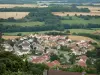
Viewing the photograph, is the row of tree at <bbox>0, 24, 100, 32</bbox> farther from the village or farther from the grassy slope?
the village

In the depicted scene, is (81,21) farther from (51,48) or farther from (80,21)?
(51,48)

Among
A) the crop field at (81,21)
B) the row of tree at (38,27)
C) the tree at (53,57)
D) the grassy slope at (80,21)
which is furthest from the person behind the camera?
the grassy slope at (80,21)

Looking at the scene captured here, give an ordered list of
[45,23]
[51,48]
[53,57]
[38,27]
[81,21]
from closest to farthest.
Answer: [53,57] < [51,48] < [38,27] < [45,23] < [81,21]

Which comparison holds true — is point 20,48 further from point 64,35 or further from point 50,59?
point 64,35

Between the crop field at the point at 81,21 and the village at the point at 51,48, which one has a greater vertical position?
the village at the point at 51,48

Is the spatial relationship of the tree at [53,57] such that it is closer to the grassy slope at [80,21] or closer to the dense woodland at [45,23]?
the dense woodland at [45,23]

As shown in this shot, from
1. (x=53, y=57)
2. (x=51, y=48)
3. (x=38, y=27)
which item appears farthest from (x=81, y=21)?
(x=53, y=57)

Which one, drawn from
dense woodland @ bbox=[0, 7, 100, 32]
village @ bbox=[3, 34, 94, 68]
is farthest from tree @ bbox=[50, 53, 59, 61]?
dense woodland @ bbox=[0, 7, 100, 32]

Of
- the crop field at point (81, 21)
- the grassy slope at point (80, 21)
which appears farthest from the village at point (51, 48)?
the grassy slope at point (80, 21)

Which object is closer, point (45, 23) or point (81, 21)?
point (45, 23)
